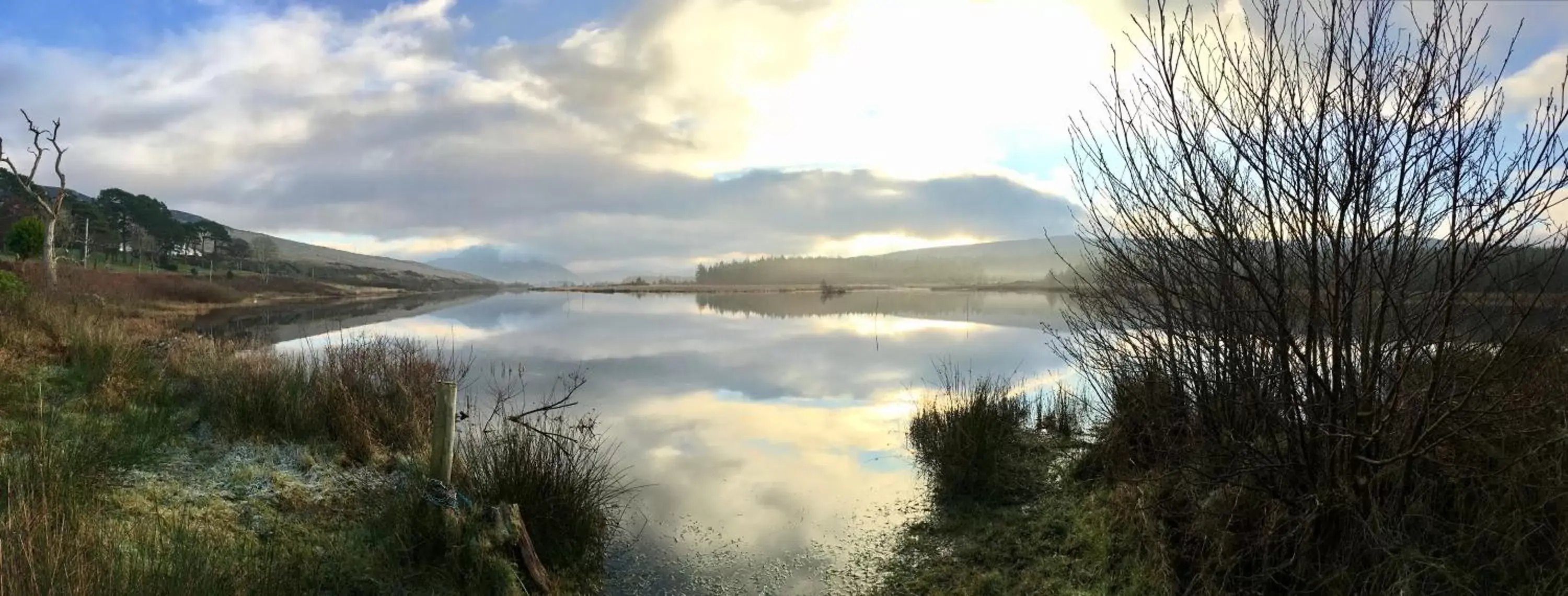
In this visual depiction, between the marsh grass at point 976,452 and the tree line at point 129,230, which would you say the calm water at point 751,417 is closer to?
the marsh grass at point 976,452

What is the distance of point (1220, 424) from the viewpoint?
4973mm

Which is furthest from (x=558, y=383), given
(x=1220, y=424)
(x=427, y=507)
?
(x=1220, y=424)

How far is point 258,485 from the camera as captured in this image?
652 cm

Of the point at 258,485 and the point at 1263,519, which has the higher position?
the point at 1263,519

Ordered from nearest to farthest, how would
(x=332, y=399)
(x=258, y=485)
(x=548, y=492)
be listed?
(x=548, y=492)
(x=258, y=485)
(x=332, y=399)

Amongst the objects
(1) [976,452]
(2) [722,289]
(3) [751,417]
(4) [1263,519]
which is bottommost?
(3) [751,417]

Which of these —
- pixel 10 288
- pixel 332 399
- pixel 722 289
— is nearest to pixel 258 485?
pixel 332 399

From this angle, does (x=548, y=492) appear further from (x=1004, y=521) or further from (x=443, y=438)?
(x=1004, y=521)

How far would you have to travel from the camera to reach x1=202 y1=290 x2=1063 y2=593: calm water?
21.3 ft

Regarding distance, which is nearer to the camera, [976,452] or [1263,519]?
[1263,519]

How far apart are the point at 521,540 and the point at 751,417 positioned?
27.0 feet

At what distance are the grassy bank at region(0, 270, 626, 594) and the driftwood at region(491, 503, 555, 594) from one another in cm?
6

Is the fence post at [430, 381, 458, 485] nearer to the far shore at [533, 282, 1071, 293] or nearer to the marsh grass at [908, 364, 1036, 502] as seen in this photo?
the marsh grass at [908, 364, 1036, 502]

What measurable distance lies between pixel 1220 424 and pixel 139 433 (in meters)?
9.97
